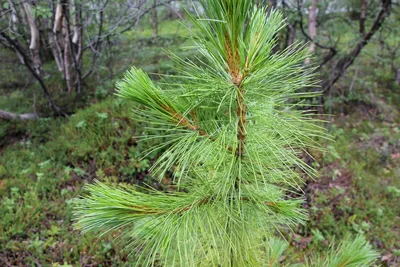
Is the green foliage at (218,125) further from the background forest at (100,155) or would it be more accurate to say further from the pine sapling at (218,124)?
the background forest at (100,155)

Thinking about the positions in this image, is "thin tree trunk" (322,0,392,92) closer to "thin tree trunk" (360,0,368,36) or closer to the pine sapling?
"thin tree trunk" (360,0,368,36)

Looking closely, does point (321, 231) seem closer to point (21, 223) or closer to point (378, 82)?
point (21, 223)

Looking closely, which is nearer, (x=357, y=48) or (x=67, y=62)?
(x=357, y=48)

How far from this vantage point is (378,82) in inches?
350

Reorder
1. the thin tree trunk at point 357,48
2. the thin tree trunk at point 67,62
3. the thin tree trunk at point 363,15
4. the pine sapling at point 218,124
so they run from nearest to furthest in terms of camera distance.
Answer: the pine sapling at point 218,124 → the thin tree trunk at point 357,48 → the thin tree trunk at point 363,15 → the thin tree trunk at point 67,62

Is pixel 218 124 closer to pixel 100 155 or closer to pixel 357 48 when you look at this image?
pixel 100 155

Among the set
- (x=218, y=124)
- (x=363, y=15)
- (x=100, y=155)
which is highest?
(x=363, y=15)

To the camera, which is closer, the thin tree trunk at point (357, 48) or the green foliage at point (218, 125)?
the green foliage at point (218, 125)

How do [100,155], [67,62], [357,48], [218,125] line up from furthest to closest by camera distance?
[67,62] < [357,48] < [100,155] < [218,125]

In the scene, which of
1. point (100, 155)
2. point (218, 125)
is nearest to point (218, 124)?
point (218, 125)

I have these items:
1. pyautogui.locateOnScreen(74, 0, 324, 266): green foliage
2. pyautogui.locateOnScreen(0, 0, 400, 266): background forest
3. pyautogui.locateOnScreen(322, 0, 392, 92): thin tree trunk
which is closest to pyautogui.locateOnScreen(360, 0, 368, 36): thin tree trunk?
pyautogui.locateOnScreen(0, 0, 400, 266): background forest

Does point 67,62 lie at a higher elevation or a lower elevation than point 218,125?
lower

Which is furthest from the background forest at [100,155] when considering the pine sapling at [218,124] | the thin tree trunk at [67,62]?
the pine sapling at [218,124]

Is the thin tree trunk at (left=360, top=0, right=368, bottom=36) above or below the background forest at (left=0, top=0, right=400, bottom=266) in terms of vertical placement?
above
